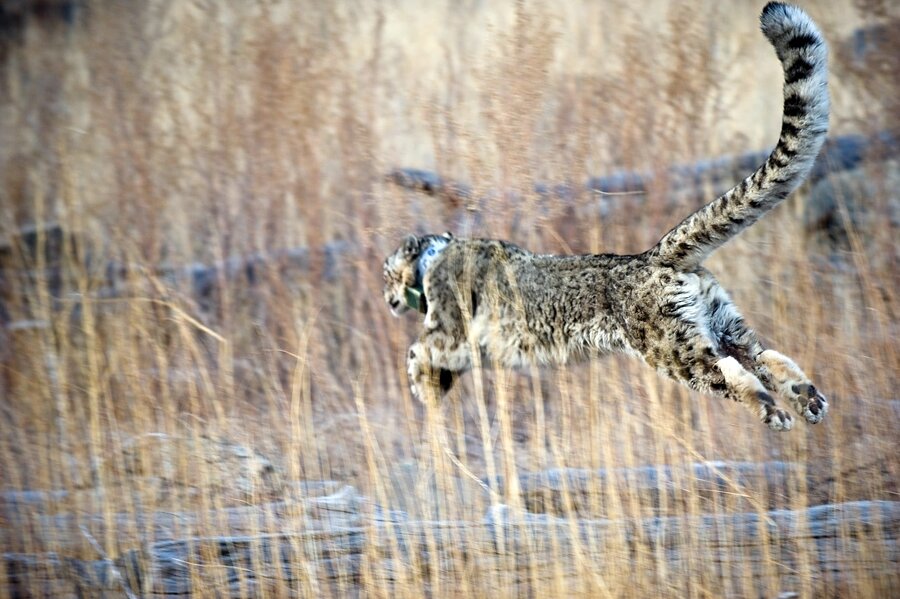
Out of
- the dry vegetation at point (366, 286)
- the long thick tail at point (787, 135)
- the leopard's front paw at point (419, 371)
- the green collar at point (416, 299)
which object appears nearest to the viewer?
the long thick tail at point (787, 135)

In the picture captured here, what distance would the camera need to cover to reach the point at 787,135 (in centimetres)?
400

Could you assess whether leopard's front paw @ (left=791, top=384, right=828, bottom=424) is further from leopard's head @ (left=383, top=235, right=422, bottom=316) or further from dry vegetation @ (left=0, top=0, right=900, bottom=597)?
leopard's head @ (left=383, top=235, right=422, bottom=316)

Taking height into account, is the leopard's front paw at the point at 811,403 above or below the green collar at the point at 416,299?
below

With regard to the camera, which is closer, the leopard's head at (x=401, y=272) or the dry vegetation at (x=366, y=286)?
the dry vegetation at (x=366, y=286)

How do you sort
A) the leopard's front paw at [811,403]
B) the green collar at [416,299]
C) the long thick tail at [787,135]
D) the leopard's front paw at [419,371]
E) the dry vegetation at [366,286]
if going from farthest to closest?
the green collar at [416,299]
the leopard's front paw at [419,371]
the dry vegetation at [366,286]
the leopard's front paw at [811,403]
the long thick tail at [787,135]

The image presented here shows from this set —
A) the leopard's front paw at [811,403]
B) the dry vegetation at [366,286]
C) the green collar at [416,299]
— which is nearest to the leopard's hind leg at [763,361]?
the leopard's front paw at [811,403]

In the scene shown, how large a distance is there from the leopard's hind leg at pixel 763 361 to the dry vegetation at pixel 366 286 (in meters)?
0.34

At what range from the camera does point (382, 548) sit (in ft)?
13.7

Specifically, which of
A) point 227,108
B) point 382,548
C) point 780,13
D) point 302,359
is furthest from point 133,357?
point 780,13

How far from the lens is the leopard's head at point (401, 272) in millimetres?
5668

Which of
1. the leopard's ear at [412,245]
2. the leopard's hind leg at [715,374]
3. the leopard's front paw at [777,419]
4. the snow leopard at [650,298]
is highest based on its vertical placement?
the leopard's ear at [412,245]

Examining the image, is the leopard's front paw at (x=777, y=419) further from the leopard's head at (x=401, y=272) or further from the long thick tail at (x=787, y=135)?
the leopard's head at (x=401, y=272)

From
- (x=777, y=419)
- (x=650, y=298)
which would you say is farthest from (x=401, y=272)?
(x=777, y=419)

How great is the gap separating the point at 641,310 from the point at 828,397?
138cm
